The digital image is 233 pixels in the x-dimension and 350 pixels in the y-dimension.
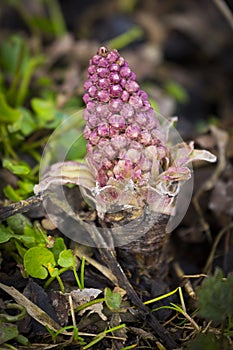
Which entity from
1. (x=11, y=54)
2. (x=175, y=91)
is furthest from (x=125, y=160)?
(x=175, y=91)

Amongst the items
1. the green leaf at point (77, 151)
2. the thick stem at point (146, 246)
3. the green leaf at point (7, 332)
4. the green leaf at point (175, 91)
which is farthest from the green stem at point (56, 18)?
the green leaf at point (7, 332)

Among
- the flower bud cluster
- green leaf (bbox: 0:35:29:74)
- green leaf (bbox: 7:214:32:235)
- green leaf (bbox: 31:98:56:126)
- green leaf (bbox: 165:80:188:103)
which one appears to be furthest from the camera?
green leaf (bbox: 165:80:188:103)

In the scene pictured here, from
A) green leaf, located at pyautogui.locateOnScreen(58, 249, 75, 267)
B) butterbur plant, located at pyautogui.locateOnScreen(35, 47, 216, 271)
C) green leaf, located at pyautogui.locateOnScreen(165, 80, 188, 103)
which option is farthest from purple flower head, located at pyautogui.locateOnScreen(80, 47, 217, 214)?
green leaf, located at pyautogui.locateOnScreen(165, 80, 188, 103)

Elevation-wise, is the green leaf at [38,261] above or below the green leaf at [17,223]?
below

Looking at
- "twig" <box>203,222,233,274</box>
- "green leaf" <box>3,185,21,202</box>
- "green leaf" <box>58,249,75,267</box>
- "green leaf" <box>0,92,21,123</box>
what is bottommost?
"twig" <box>203,222,233,274</box>

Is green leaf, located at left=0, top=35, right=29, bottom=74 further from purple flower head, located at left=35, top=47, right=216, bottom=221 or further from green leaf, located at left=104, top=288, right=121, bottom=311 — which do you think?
green leaf, located at left=104, top=288, right=121, bottom=311

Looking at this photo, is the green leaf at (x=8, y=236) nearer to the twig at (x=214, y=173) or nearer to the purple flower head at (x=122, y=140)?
the purple flower head at (x=122, y=140)
